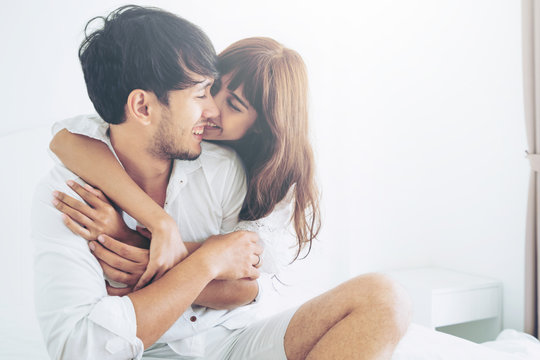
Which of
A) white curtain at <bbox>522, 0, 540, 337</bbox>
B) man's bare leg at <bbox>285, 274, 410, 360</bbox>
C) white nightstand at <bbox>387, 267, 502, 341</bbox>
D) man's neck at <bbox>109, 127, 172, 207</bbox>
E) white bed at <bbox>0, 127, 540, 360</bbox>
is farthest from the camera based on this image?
white nightstand at <bbox>387, 267, 502, 341</bbox>

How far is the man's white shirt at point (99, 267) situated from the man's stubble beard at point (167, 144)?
5cm

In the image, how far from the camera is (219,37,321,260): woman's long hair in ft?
3.94

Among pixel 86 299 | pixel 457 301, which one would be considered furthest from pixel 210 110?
pixel 457 301

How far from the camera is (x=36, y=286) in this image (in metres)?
0.97

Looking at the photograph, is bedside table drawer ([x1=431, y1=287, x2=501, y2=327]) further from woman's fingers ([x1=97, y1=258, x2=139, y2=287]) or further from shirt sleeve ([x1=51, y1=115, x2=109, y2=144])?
shirt sleeve ([x1=51, y1=115, x2=109, y2=144])

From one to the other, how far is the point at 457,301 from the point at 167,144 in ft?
5.13

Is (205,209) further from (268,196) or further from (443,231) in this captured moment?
(443,231)

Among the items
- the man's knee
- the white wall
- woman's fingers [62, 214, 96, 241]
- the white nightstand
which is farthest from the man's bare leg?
the white nightstand

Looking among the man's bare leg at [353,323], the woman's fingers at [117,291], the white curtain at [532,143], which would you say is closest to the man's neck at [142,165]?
the woman's fingers at [117,291]

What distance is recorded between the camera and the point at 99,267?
3.32 ft

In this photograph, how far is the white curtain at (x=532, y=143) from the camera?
1922mm

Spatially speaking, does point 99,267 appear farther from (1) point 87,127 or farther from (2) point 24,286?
(2) point 24,286

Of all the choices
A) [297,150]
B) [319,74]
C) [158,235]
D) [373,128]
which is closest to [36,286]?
[158,235]

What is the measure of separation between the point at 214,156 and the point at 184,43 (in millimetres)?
281
